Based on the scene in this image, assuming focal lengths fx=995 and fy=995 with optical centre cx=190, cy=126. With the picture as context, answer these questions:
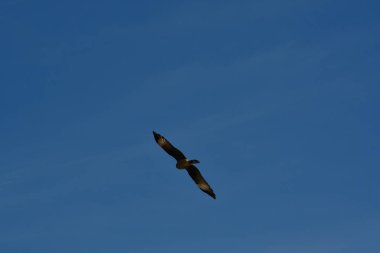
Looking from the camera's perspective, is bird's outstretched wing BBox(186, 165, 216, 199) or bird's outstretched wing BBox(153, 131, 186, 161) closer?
bird's outstretched wing BBox(153, 131, 186, 161)

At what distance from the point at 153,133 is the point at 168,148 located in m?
1.52

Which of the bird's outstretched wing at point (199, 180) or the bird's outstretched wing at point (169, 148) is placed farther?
the bird's outstretched wing at point (199, 180)

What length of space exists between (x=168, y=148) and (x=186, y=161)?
4.48 ft

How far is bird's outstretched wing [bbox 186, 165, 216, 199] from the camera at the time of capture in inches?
2488

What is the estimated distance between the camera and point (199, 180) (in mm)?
64062

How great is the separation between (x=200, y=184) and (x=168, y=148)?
14.4ft

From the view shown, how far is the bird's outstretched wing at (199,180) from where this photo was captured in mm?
63200

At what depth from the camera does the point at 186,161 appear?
6109 centimetres

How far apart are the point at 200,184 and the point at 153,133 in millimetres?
5013

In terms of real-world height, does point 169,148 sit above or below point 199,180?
above

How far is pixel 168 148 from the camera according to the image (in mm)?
61156

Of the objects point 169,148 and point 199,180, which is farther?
point 199,180

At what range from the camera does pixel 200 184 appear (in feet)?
211

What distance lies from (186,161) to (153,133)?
9.17 ft
